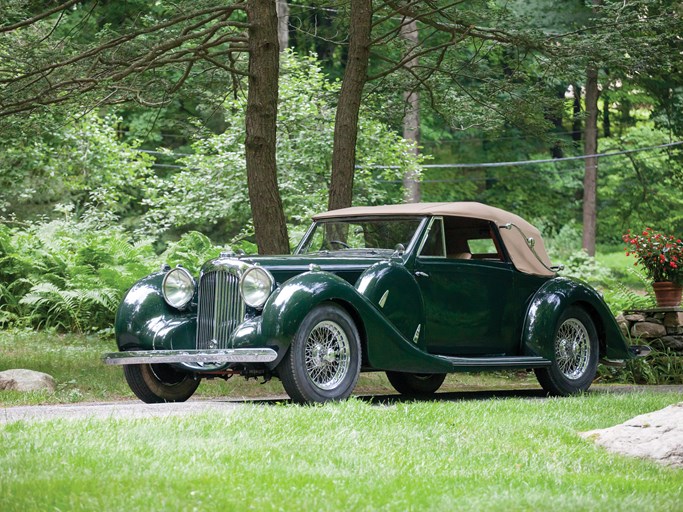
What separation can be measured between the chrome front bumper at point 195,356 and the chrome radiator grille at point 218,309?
19.8 inches

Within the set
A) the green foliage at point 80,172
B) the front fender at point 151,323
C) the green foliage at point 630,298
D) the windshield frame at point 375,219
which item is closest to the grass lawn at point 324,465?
the front fender at point 151,323

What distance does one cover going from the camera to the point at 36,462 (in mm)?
5730

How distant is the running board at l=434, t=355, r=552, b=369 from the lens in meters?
9.88

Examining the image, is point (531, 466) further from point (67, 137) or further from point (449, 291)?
point (67, 137)

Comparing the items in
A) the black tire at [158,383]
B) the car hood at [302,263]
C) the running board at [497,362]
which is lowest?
the black tire at [158,383]

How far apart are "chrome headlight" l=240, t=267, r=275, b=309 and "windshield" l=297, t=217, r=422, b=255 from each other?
1497 mm

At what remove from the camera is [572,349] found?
439 inches

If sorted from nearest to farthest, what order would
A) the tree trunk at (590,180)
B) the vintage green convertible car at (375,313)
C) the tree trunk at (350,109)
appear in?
the vintage green convertible car at (375,313) → the tree trunk at (350,109) → the tree trunk at (590,180)

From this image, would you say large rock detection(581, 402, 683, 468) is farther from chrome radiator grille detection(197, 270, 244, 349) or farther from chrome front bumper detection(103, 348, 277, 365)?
chrome radiator grille detection(197, 270, 244, 349)

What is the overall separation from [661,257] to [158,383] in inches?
280

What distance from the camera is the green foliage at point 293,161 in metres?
22.2

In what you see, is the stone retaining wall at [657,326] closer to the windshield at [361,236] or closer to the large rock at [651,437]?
the windshield at [361,236]

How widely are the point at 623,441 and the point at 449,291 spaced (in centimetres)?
328

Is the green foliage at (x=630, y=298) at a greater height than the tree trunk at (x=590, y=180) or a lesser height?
lesser
